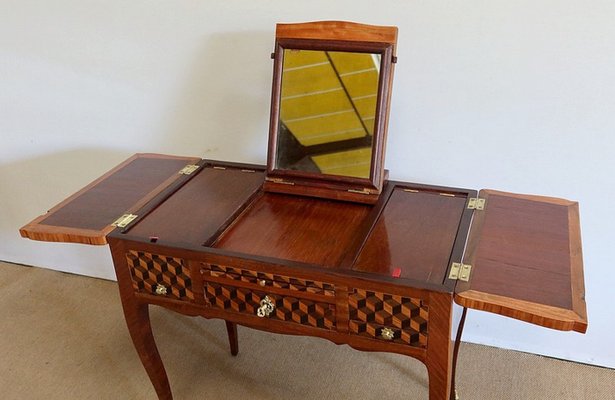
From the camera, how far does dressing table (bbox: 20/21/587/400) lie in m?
1.19

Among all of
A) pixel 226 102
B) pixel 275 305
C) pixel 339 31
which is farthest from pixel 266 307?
pixel 226 102

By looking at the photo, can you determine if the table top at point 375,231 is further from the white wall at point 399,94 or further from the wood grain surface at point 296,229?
the white wall at point 399,94

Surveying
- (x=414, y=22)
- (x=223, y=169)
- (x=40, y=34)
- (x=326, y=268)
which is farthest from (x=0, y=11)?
(x=326, y=268)

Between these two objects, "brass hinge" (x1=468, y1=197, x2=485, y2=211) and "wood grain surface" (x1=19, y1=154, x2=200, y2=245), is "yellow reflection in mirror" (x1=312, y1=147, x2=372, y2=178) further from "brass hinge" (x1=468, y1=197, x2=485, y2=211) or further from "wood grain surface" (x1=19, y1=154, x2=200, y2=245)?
"wood grain surface" (x1=19, y1=154, x2=200, y2=245)

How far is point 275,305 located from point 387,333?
250 millimetres

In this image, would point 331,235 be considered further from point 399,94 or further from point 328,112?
point 399,94

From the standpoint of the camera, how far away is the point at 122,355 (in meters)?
2.03

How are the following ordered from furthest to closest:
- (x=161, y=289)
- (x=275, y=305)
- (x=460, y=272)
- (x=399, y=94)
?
1. (x=399, y=94)
2. (x=161, y=289)
3. (x=275, y=305)
4. (x=460, y=272)

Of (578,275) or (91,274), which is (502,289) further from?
(91,274)

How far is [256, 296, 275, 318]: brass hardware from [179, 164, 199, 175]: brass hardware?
1.75 ft

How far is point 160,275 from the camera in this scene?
4.55ft

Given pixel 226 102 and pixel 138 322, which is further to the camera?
pixel 226 102

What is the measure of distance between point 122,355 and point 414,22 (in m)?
1.43

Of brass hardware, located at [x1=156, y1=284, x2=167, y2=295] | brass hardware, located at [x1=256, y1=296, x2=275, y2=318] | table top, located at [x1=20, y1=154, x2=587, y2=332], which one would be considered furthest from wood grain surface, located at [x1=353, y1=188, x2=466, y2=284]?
brass hardware, located at [x1=156, y1=284, x2=167, y2=295]
